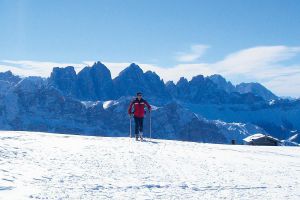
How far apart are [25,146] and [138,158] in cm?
505

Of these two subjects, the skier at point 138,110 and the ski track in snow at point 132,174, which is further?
the skier at point 138,110

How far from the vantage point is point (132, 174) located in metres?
14.1

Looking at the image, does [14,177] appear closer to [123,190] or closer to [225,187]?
[123,190]

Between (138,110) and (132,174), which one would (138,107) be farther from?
(132,174)

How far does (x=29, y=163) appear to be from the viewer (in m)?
14.2

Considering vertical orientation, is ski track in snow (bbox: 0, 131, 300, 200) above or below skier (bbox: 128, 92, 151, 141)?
below

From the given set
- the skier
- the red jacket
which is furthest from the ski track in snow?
the red jacket

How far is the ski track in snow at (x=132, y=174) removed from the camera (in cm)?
1140

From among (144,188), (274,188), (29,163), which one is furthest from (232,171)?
(29,163)

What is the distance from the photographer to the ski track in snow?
11.4 metres

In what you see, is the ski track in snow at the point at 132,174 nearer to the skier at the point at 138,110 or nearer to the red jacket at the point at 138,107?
the skier at the point at 138,110

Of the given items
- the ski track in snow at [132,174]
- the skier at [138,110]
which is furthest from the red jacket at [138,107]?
the ski track in snow at [132,174]

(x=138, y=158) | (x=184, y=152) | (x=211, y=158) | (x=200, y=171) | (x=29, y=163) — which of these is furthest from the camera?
(x=184, y=152)

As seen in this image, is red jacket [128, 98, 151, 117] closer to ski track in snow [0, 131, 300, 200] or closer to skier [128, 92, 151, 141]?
skier [128, 92, 151, 141]
